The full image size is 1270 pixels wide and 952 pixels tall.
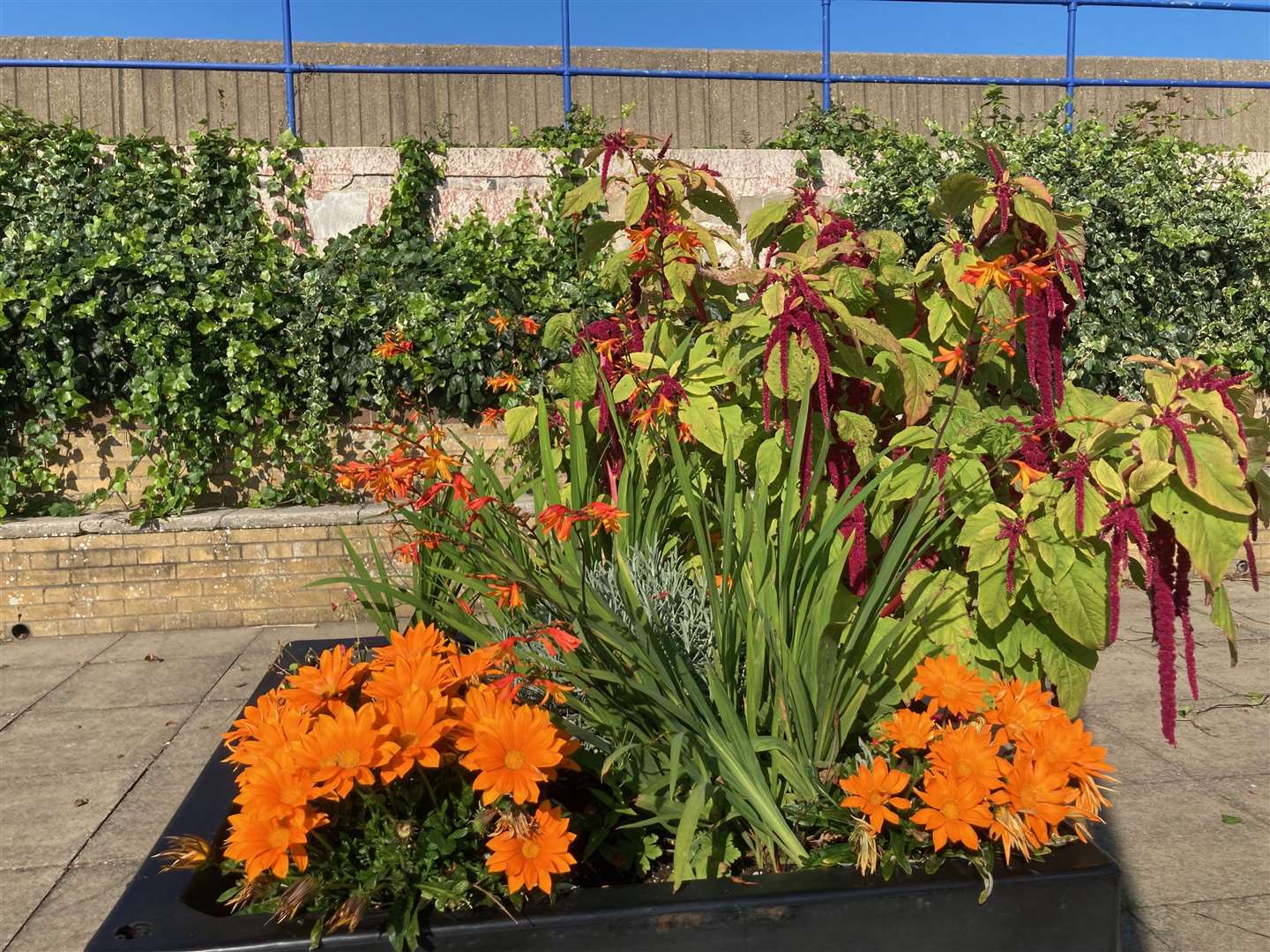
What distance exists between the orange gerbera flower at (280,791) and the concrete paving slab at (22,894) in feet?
5.04

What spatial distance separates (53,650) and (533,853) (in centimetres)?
428

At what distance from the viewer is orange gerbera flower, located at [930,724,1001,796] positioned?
4.47 feet

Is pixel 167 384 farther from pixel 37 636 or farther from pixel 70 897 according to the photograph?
pixel 70 897

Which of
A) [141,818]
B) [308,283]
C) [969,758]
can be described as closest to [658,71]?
[308,283]

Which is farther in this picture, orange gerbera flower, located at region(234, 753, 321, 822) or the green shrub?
the green shrub

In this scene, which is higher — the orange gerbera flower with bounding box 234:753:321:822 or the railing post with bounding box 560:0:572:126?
the railing post with bounding box 560:0:572:126

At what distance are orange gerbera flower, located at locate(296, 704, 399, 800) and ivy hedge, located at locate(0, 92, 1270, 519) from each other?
409 centimetres

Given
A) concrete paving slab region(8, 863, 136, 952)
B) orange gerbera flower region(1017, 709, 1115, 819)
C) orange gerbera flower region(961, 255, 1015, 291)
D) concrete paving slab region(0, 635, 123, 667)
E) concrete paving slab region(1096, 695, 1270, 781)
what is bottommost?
concrete paving slab region(8, 863, 136, 952)

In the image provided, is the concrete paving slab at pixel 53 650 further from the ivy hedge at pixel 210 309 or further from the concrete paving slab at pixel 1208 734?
the concrete paving slab at pixel 1208 734

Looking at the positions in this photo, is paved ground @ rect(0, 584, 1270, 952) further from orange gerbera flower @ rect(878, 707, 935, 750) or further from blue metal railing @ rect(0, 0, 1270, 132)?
blue metal railing @ rect(0, 0, 1270, 132)

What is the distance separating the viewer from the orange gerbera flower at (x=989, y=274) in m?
1.59

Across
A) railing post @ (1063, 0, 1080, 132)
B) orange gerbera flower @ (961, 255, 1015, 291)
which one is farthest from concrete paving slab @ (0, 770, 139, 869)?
railing post @ (1063, 0, 1080, 132)

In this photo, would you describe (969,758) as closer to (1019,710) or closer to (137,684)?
(1019,710)

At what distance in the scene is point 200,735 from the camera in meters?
3.59
